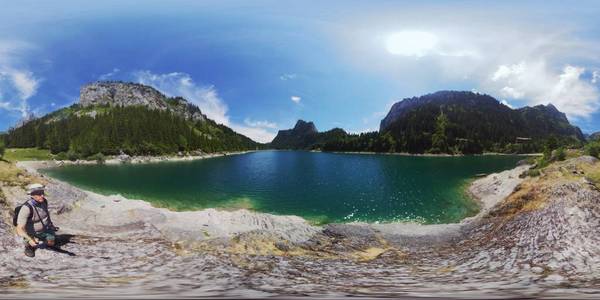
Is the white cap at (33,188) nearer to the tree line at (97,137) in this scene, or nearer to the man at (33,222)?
the man at (33,222)

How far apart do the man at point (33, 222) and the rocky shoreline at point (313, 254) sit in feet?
1.93

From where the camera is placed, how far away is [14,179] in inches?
1008

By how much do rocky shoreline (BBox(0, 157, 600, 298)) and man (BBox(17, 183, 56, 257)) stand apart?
588mm

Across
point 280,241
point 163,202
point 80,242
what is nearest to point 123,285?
point 80,242

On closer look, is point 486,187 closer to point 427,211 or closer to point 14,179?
point 427,211

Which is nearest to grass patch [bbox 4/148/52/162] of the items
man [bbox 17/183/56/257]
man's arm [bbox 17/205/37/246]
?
man [bbox 17/183/56/257]

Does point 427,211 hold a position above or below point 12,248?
below

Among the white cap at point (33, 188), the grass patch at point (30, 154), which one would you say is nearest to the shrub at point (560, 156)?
the white cap at point (33, 188)

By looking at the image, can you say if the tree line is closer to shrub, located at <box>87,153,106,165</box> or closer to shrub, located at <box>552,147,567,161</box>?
shrub, located at <box>87,153,106,165</box>

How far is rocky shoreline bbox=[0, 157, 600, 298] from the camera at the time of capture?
10.1 meters

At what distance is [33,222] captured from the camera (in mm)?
14000

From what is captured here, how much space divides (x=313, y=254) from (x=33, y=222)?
53.1 ft

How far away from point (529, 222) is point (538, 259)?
8.59 metres

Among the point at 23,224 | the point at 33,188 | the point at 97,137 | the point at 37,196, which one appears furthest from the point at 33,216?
the point at 97,137
